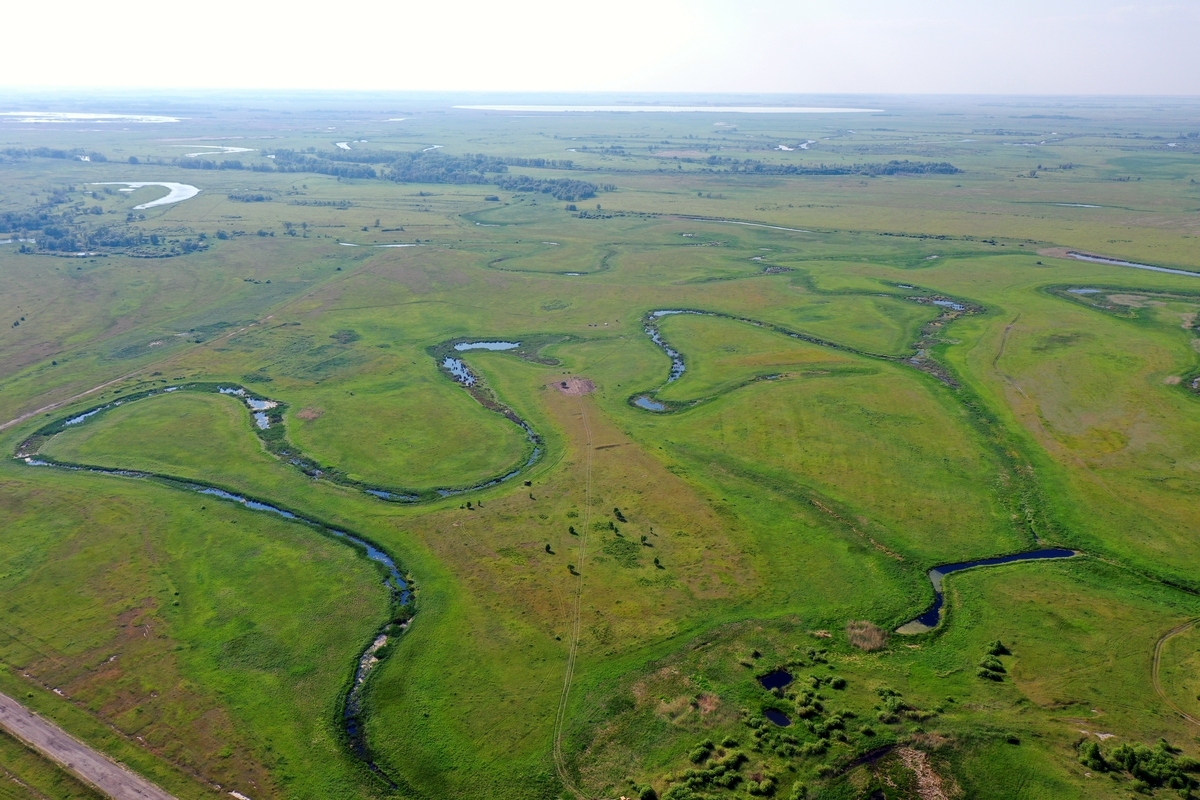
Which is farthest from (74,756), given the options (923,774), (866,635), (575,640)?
(866,635)

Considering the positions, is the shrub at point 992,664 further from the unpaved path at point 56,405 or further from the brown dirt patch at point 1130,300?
the brown dirt patch at point 1130,300

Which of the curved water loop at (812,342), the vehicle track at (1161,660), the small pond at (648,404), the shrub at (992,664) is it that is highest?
the curved water loop at (812,342)

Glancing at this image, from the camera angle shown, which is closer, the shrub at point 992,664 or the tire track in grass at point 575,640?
the tire track in grass at point 575,640

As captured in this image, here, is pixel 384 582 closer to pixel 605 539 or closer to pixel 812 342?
pixel 605 539

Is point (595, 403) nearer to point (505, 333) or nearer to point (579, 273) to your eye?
point (505, 333)

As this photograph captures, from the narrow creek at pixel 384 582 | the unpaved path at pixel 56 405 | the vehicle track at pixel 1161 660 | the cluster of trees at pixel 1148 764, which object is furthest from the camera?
the unpaved path at pixel 56 405

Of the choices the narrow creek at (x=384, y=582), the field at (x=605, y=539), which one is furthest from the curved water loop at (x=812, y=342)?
the narrow creek at (x=384, y=582)

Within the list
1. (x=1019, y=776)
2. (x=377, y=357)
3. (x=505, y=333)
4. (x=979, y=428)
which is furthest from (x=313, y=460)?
(x=979, y=428)
